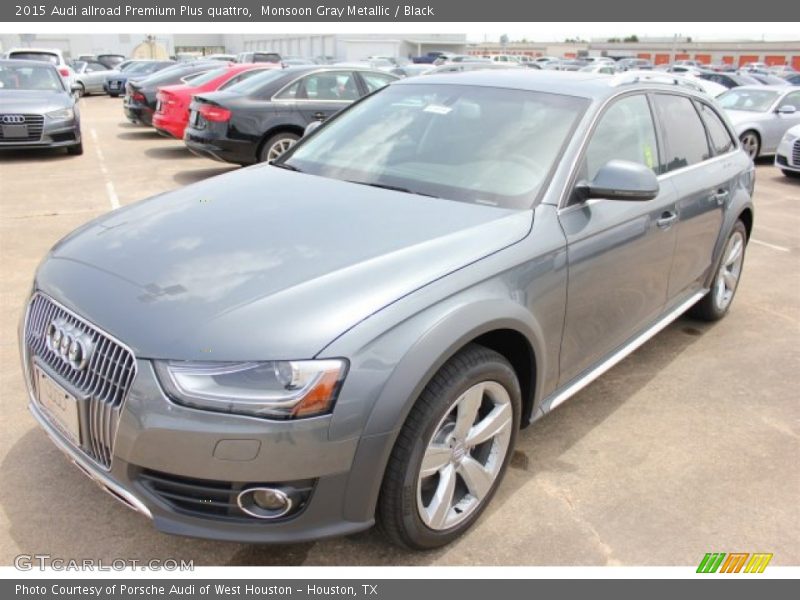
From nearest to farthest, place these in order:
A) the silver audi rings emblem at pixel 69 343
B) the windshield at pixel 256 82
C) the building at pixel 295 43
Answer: the silver audi rings emblem at pixel 69 343
the windshield at pixel 256 82
the building at pixel 295 43

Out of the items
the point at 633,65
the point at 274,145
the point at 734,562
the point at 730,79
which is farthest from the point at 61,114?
the point at 633,65

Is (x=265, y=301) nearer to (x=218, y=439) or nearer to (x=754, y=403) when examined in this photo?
(x=218, y=439)

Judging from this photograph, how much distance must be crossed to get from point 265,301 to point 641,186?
5.64 feet

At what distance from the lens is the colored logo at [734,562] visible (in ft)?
8.55

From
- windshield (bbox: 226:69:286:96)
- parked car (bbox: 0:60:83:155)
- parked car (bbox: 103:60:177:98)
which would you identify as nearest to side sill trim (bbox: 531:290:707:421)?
windshield (bbox: 226:69:286:96)

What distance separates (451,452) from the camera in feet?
8.20

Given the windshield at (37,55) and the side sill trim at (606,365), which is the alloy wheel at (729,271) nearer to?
the side sill trim at (606,365)

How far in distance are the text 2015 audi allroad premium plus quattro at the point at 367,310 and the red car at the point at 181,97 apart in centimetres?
891

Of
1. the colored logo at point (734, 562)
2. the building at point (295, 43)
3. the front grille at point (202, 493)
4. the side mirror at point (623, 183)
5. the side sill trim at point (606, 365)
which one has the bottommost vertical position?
the colored logo at point (734, 562)

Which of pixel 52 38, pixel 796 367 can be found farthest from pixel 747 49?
pixel 796 367

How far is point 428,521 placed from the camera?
2467mm

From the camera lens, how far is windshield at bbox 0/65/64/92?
11.2 meters

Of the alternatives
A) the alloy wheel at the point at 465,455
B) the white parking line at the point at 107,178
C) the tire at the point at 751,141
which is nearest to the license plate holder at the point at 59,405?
the alloy wheel at the point at 465,455

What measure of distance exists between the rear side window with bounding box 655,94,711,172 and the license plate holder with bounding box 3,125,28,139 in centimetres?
996
